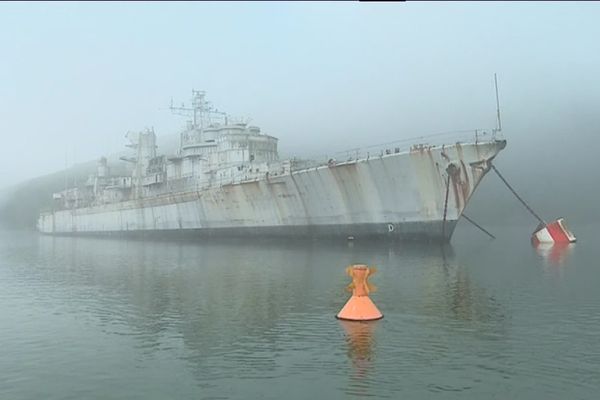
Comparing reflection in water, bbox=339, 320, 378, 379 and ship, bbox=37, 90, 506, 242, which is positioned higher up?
ship, bbox=37, 90, 506, 242

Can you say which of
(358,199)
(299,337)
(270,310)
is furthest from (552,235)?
(299,337)

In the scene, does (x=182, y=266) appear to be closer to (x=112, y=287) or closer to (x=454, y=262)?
(x=112, y=287)

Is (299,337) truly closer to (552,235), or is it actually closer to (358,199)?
(358,199)

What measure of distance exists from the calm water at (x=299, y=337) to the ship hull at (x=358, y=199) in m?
12.7

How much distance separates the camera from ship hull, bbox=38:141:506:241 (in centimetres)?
3484

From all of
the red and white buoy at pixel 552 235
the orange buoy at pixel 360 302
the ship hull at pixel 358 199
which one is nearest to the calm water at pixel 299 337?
the orange buoy at pixel 360 302

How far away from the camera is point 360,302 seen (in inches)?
516

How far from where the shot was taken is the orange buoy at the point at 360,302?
41.5ft

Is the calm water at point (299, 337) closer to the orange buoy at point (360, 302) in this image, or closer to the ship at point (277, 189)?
the orange buoy at point (360, 302)

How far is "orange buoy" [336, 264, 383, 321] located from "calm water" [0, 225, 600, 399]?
13.9 inches

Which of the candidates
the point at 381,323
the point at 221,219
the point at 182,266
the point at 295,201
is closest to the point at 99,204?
the point at 221,219

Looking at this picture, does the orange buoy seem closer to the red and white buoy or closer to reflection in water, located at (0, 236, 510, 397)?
reflection in water, located at (0, 236, 510, 397)

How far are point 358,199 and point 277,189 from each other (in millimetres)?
7127

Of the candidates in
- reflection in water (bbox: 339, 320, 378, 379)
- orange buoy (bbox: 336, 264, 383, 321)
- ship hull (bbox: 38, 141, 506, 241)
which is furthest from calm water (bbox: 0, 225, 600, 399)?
ship hull (bbox: 38, 141, 506, 241)
